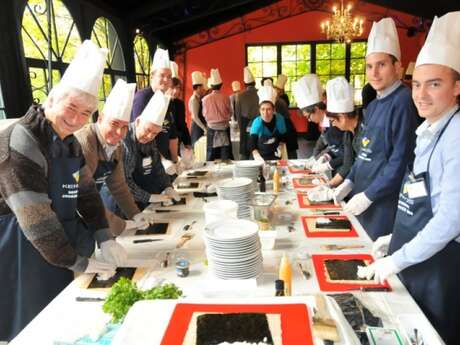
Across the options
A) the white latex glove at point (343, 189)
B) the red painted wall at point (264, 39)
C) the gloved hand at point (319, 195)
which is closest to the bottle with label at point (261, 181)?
the gloved hand at point (319, 195)

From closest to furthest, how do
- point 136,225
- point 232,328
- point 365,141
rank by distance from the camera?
point 232,328, point 136,225, point 365,141

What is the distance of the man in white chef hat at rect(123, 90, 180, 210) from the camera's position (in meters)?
2.42

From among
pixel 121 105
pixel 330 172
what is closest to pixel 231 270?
pixel 121 105

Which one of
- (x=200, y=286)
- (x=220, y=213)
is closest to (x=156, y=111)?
(x=220, y=213)

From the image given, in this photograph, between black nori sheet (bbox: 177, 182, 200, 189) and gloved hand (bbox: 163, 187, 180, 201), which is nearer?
gloved hand (bbox: 163, 187, 180, 201)

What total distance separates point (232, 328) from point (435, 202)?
100cm

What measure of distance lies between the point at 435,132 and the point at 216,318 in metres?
1.13

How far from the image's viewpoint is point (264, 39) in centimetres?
→ 920

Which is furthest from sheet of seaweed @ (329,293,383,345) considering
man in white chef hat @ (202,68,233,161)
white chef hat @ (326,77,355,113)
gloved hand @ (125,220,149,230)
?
man in white chef hat @ (202,68,233,161)

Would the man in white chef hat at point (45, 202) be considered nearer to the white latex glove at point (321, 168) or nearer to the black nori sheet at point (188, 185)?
the black nori sheet at point (188, 185)

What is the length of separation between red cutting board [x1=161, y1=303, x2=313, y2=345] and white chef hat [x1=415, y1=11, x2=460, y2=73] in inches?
45.0

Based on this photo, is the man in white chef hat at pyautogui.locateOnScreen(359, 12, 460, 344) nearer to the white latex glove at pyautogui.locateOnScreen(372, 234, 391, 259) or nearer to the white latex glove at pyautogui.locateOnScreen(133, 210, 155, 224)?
the white latex glove at pyautogui.locateOnScreen(372, 234, 391, 259)

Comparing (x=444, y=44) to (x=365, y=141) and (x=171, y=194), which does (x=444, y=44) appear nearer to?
(x=365, y=141)

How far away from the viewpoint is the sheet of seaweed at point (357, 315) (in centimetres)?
105
